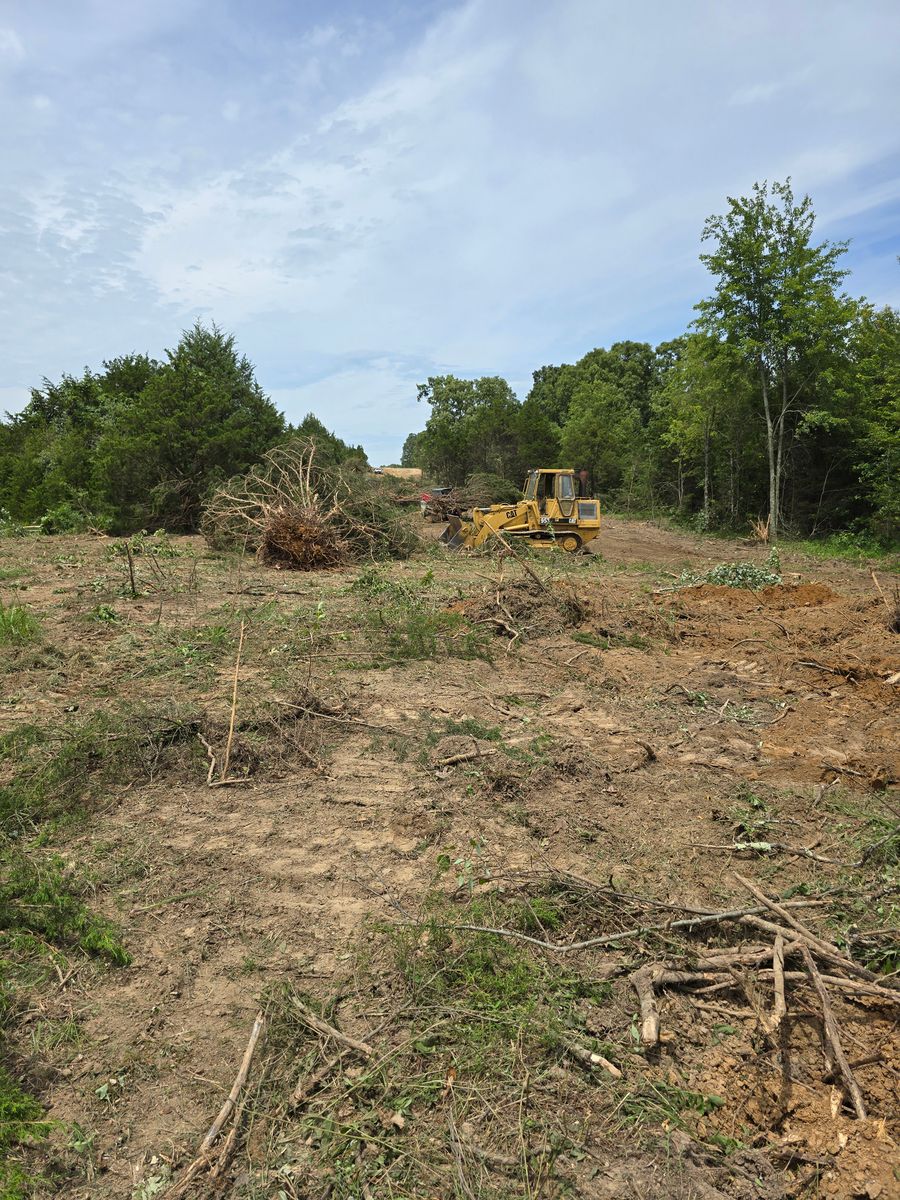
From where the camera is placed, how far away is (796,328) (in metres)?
21.1

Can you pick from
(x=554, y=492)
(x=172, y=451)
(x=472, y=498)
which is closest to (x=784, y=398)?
(x=554, y=492)

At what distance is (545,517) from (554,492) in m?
0.77

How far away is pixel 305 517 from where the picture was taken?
49.0ft

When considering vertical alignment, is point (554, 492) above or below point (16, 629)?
above

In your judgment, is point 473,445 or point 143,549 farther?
point 473,445

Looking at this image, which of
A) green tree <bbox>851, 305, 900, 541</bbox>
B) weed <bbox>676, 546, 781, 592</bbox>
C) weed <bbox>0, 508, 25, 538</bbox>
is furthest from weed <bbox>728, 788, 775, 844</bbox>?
weed <bbox>0, 508, 25, 538</bbox>

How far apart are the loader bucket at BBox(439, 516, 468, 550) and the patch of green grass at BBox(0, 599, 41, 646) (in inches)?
473

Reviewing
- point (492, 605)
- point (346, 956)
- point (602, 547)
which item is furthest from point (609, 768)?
point (602, 547)

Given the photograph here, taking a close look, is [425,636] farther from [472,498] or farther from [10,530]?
Answer: [472,498]

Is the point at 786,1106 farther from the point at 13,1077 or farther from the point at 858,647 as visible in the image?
the point at 858,647

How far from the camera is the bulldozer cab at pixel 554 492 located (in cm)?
1878

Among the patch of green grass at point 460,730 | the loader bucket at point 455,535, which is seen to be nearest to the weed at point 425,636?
the patch of green grass at point 460,730

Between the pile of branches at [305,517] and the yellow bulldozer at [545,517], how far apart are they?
81.8 inches

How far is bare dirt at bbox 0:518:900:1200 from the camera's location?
2670 mm
